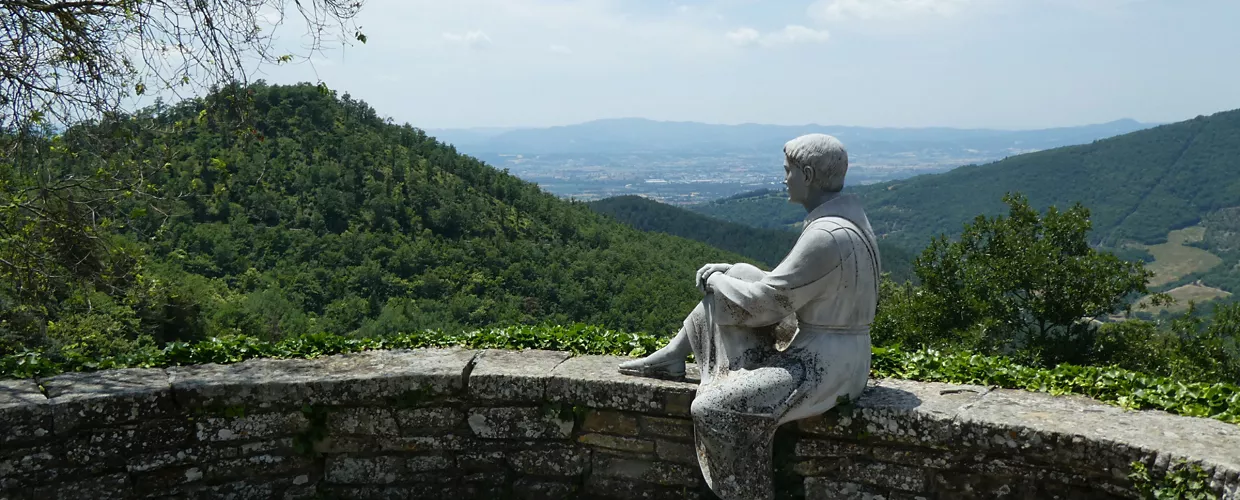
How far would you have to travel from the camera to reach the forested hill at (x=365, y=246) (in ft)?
77.5

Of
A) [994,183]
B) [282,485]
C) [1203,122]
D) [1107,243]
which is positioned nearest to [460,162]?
[282,485]

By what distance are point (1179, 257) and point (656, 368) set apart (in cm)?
12072

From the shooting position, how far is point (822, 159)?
386 cm

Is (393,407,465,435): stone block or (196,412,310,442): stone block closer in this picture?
(196,412,310,442): stone block

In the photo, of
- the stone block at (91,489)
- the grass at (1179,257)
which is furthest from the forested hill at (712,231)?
the stone block at (91,489)

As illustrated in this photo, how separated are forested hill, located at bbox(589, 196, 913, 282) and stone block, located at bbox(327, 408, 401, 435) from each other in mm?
59013

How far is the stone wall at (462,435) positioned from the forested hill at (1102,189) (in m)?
112

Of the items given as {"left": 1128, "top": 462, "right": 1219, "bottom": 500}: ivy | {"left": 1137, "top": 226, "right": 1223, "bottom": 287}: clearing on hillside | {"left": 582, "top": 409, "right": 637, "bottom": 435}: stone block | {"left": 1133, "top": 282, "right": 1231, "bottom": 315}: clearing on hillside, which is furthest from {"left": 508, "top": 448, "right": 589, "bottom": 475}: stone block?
{"left": 1137, "top": 226, "right": 1223, "bottom": 287}: clearing on hillside

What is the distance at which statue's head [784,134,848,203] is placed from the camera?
152 inches

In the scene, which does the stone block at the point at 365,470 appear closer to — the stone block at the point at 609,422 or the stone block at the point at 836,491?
the stone block at the point at 609,422

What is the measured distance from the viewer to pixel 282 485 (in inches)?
179

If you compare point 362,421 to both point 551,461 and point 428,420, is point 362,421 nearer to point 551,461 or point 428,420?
point 428,420

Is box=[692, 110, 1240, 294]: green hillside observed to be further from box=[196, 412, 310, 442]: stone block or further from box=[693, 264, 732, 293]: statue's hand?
box=[196, 412, 310, 442]: stone block

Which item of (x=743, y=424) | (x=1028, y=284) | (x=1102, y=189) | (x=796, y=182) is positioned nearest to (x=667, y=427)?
(x=743, y=424)
